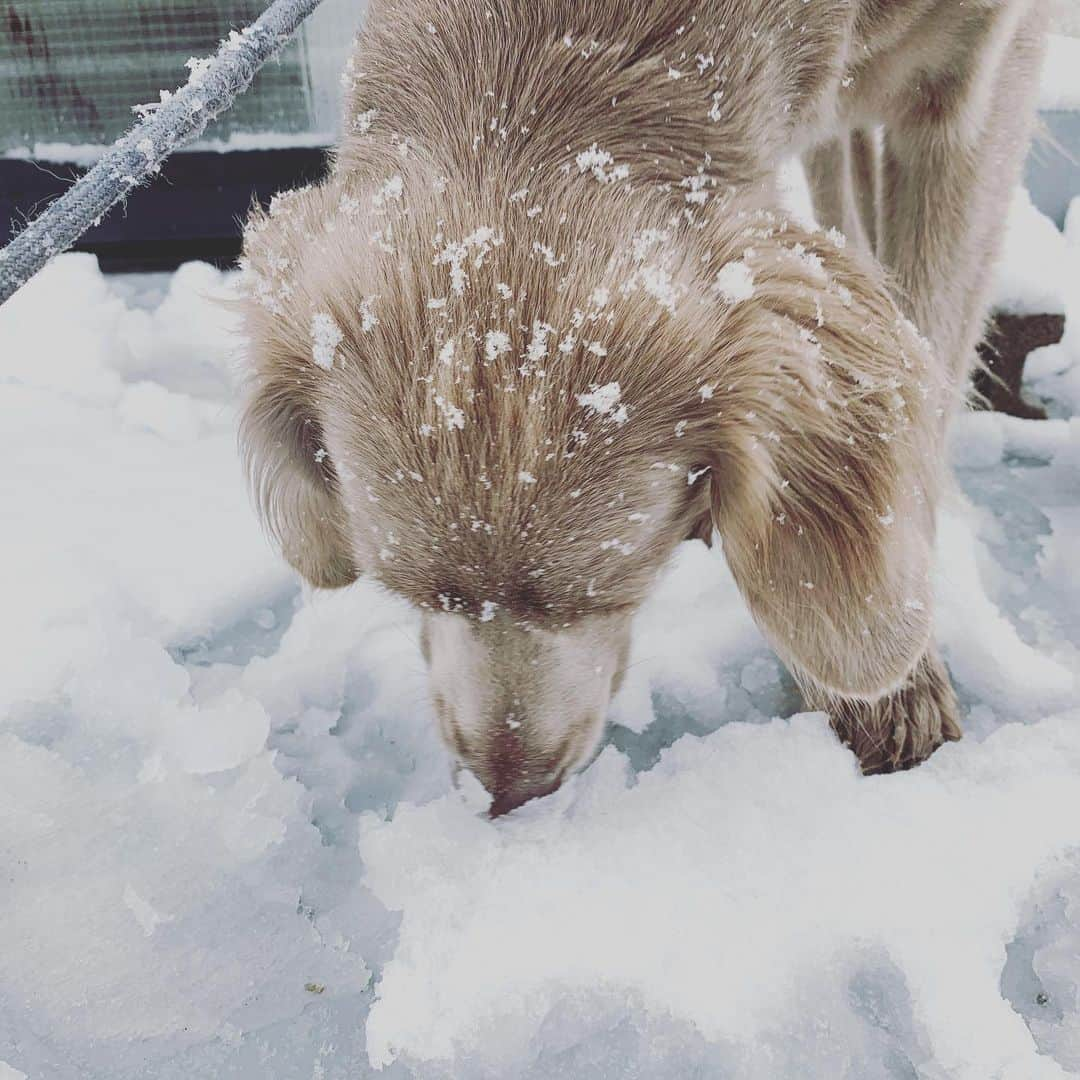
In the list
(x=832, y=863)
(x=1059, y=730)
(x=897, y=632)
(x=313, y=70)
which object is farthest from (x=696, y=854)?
(x=313, y=70)

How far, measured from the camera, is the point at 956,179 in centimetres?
205

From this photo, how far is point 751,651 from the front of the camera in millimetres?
2207

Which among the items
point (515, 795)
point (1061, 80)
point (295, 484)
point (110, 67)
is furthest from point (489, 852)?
point (1061, 80)

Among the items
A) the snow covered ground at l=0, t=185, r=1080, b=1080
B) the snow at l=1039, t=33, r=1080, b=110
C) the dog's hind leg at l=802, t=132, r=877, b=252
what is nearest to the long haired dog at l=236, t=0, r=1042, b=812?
the snow covered ground at l=0, t=185, r=1080, b=1080

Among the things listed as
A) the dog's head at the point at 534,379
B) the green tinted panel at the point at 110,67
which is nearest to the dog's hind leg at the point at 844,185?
the dog's head at the point at 534,379

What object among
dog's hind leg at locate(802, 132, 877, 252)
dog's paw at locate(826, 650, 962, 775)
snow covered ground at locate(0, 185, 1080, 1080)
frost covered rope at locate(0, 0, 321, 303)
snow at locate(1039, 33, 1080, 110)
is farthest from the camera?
snow at locate(1039, 33, 1080, 110)

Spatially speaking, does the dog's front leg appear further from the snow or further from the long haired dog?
the snow

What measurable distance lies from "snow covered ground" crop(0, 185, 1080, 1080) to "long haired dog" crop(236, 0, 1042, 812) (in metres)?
0.26

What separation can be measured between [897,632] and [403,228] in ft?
3.39

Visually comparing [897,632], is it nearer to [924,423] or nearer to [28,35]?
[924,423]

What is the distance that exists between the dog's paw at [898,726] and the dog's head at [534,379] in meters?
0.64

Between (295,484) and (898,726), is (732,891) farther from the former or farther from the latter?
(295,484)

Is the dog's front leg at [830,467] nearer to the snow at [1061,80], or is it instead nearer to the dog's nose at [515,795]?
the dog's nose at [515,795]

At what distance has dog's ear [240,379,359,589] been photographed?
163 centimetres
